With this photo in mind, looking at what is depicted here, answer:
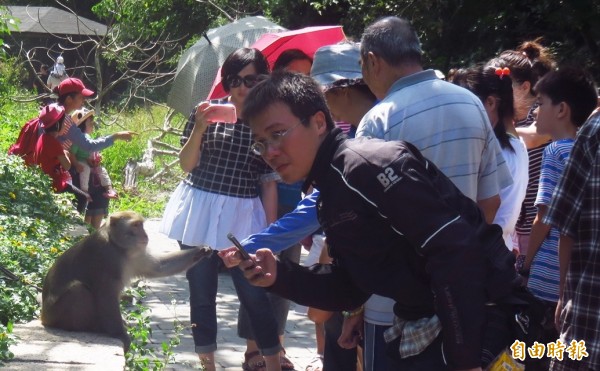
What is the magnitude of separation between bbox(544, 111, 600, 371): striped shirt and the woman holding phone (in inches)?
90.0

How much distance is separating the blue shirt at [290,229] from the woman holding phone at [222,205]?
1241 millimetres

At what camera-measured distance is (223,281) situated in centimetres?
864

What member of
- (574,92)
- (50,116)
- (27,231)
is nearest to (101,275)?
(27,231)

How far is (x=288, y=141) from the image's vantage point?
2713mm

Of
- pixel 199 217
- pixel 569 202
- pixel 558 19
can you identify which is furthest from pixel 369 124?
pixel 558 19

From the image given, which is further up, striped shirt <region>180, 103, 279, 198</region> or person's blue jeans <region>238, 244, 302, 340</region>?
striped shirt <region>180, 103, 279, 198</region>

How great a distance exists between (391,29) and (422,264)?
1.22 meters

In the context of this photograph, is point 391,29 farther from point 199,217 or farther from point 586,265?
point 199,217

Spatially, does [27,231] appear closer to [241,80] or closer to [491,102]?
[241,80]

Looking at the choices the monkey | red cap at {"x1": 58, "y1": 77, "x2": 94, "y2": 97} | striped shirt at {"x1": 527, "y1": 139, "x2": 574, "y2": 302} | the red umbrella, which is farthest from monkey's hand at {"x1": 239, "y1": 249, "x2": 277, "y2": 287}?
red cap at {"x1": 58, "y1": 77, "x2": 94, "y2": 97}

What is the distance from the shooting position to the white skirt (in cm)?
513

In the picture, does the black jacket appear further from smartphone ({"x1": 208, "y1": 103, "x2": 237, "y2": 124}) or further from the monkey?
the monkey

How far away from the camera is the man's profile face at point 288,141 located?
2713 mm

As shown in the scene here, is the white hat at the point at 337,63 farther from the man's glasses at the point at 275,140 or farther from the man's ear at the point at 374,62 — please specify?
the man's glasses at the point at 275,140
